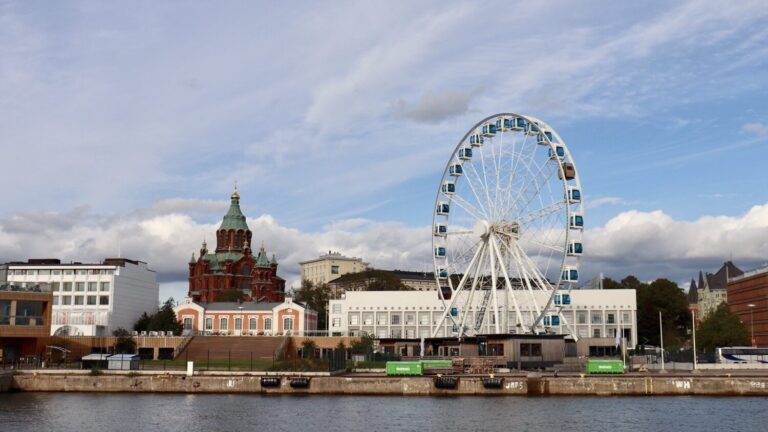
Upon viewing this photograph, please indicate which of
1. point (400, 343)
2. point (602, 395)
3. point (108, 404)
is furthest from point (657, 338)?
point (108, 404)

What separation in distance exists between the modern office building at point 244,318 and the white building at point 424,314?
20.5ft

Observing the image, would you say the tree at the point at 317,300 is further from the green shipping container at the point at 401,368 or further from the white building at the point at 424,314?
the green shipping container at the point at 401,368

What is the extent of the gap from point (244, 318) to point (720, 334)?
240ft

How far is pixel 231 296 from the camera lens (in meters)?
169

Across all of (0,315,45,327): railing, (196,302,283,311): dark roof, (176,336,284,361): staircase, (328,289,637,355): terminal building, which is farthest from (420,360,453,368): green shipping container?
(196,302,283,311): dark roof

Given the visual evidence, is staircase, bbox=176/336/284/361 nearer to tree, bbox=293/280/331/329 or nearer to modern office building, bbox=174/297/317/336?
modern office building, bbox=174/297/317/336

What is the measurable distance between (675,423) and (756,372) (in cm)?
3056

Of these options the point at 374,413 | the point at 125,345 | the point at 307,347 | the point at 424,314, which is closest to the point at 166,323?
the point at 125,345

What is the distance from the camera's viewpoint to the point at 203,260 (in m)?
187

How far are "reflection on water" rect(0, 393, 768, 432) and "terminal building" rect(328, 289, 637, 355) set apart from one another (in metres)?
67.0

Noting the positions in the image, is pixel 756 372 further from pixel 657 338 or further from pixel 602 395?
pixel 657 338

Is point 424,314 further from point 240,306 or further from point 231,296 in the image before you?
point 231,296

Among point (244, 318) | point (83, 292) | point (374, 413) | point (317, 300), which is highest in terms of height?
point (317, 300)

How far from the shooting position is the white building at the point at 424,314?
131 m
